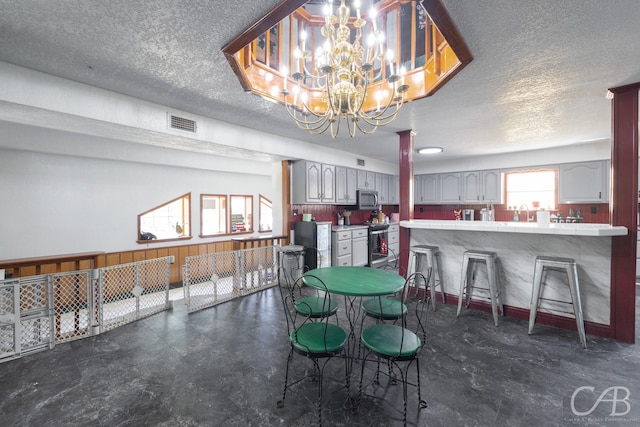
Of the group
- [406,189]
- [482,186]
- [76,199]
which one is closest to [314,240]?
[406,189]

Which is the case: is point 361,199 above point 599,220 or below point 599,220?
above

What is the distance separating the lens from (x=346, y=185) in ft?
19.7

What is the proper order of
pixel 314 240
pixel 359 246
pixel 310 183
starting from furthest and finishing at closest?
pixel 359 246, pixel 310 183, pixel 314 240

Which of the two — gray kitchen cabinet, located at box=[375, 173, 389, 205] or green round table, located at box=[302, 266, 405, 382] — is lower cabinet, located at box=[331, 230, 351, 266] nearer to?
gray kitchen cabinet, located at box=[375, 173, 389, 205]

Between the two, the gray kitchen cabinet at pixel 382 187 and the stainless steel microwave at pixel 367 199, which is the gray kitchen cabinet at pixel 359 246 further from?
the gray kitchen cabinet at pixel 382 187

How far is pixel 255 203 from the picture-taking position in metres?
8.08

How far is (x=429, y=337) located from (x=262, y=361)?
67.8 inches

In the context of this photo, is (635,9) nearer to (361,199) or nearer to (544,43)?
(544,43)

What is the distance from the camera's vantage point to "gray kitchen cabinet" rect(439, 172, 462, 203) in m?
6.70

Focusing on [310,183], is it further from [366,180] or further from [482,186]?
[482,186]

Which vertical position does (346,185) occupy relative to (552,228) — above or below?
above

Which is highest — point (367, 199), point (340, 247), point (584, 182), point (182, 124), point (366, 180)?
point (182, 124)

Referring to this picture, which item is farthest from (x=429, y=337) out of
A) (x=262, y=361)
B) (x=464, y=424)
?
(x=262, y=361)

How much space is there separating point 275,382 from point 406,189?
3.24 metres
